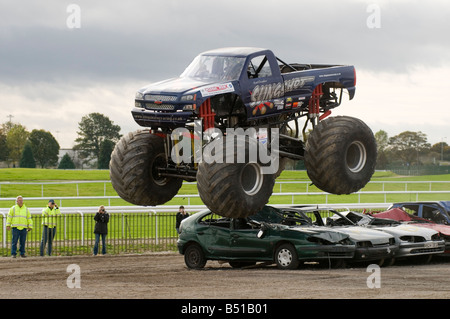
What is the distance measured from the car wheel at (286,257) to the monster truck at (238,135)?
7437 millimetres

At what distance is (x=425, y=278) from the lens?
19.8 metres

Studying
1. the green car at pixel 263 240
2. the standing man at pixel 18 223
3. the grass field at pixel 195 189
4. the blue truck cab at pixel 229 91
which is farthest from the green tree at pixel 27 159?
the blue truck cab at pixel 229 91

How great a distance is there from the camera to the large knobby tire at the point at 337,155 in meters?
12.8

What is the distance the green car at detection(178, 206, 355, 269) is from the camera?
21062 millimetres

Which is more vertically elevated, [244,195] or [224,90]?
[224,90]

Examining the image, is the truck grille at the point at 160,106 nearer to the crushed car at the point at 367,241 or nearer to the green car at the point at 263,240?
the green car at the point at 263,240

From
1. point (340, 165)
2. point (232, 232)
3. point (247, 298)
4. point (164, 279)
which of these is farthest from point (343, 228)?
point (340, 165)

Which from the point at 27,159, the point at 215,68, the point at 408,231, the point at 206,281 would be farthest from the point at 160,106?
the point at 27,159

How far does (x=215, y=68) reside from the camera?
13047mm

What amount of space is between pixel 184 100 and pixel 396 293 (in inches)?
271

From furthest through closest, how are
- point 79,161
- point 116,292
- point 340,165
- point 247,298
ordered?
point 79,161 < point 116,292 < point 247,298 < point 340,165

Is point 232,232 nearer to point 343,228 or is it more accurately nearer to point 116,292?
point 343,228

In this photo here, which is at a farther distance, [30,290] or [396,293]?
[30,290]

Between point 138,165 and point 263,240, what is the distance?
330 inches
